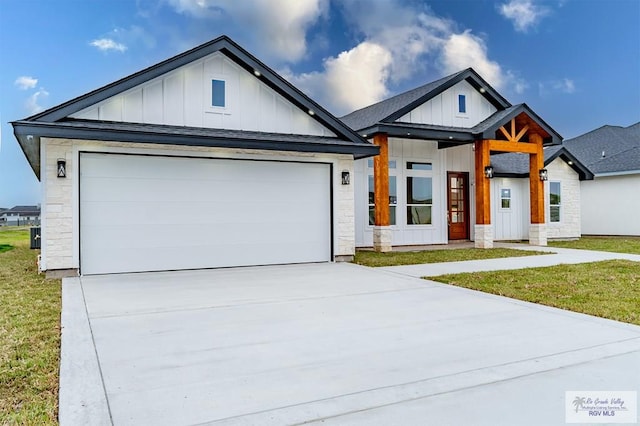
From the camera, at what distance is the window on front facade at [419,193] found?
14781 millimetres

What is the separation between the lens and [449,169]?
15.6 metres

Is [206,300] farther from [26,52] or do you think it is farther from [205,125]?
[26,52]

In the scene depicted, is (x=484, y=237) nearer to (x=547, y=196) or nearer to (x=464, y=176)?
(x=464, y=176)

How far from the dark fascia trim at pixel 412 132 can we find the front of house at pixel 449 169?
0.03 meters

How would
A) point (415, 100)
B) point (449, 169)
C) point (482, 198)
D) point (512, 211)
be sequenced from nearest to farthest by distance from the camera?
point (415, 100) < point (482, 198) < point (449, 169) < point (512, 211)

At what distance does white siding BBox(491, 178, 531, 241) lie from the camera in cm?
1670

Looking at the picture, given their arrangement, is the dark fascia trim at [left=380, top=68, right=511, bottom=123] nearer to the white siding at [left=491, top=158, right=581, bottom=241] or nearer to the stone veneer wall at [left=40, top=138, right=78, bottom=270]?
the white siding at [left=491, top=158, right=581, bottom=241]

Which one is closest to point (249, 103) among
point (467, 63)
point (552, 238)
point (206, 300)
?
point (206, 300)

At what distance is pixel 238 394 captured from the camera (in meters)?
3.00

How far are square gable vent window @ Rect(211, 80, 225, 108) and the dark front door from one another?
9243 millimetres

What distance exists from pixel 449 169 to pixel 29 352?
46.0 feet

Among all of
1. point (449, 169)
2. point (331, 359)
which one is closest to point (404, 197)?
point (449, 169)

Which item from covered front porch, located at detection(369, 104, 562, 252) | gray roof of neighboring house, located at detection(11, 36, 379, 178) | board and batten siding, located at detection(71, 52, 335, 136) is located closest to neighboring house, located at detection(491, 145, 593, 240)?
covered front porch, located at detection(369, 104, 562, 252)

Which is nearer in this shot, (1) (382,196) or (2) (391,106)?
(1) (382,196)
